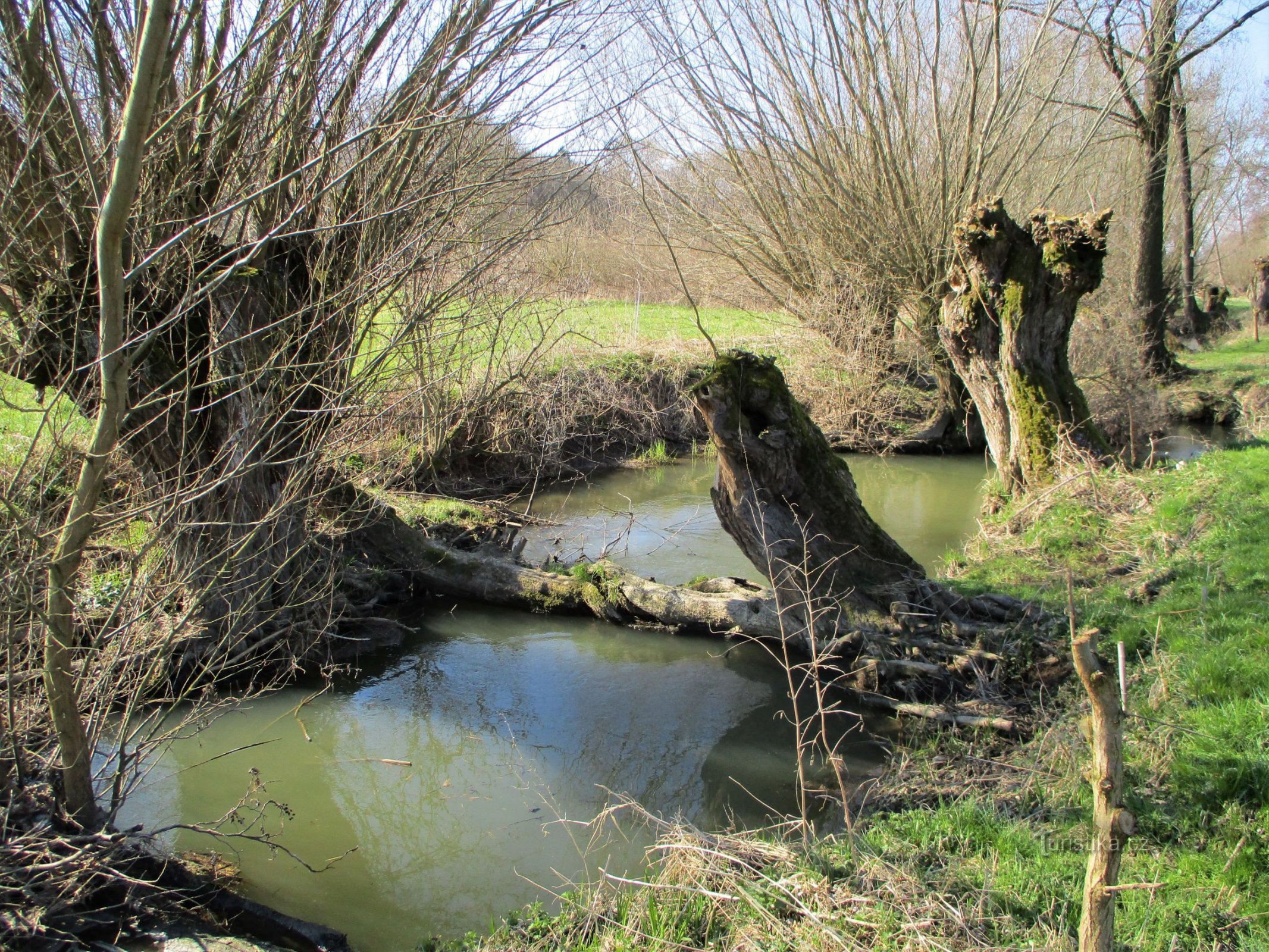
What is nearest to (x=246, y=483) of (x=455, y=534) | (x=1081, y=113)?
(x=455, y=534)

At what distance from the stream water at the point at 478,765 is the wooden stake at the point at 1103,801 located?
8.35 feet

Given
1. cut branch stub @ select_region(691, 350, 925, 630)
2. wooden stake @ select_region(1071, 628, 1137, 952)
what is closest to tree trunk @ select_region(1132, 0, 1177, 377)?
cut branch stub @ select_region(691, 350, 925, 630)

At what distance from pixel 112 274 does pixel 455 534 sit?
7562 mm

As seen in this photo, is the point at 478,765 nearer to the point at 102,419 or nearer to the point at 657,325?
the point at 102,419

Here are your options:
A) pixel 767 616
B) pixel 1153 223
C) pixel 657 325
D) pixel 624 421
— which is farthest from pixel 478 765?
pixel 1153 223

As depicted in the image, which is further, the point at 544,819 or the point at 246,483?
the point at 246,483

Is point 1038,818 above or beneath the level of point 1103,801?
beneath

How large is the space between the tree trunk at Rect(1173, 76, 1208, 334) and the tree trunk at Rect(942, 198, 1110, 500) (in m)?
14.6

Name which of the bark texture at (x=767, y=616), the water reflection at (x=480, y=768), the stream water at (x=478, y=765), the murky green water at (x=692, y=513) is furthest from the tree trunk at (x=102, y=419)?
the murky green water at (x=692, y=513)

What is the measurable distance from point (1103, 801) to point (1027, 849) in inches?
76.3

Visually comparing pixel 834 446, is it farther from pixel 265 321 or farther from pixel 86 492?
pixel 86 492

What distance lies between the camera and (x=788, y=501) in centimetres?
705

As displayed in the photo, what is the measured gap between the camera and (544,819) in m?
5.42

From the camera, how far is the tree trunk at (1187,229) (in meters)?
22.4
